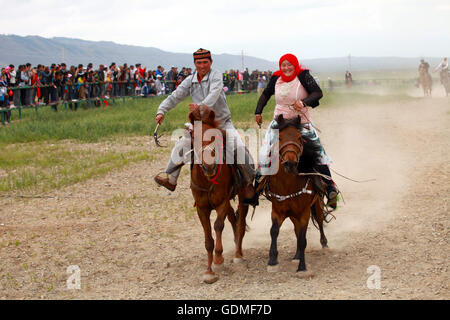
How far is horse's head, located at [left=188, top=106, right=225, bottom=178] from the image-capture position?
620cm

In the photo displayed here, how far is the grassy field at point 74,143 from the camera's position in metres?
13.7

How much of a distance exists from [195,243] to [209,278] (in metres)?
1.89

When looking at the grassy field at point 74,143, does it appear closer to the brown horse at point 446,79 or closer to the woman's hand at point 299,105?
the woman's hand at point 299,105

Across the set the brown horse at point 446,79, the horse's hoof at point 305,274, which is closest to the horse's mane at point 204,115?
the horse's hoof at point 305,274

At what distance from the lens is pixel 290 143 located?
6484 millimetres

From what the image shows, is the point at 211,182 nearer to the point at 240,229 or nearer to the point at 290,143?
the point at 290,143

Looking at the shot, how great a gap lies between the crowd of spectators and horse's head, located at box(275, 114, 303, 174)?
13318mm

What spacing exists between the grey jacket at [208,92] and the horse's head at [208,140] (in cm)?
54

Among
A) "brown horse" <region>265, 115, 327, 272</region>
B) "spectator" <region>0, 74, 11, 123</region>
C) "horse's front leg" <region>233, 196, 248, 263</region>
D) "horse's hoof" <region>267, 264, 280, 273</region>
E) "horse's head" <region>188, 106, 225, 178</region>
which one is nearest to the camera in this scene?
"horse's head" <region>188, 106, 225, 178</region>

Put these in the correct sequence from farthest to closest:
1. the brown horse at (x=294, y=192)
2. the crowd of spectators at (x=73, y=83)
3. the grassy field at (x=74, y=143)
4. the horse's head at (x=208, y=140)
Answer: the crowd of spectators at (x=73, y=83), the grassy field at (x=74, y=143), the brown horse at (x=294, y=192), the horse's head at (x=208, y=140)

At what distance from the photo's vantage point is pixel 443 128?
64.3 feet

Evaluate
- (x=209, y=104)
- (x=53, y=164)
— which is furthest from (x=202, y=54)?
(x=53, y=164)
